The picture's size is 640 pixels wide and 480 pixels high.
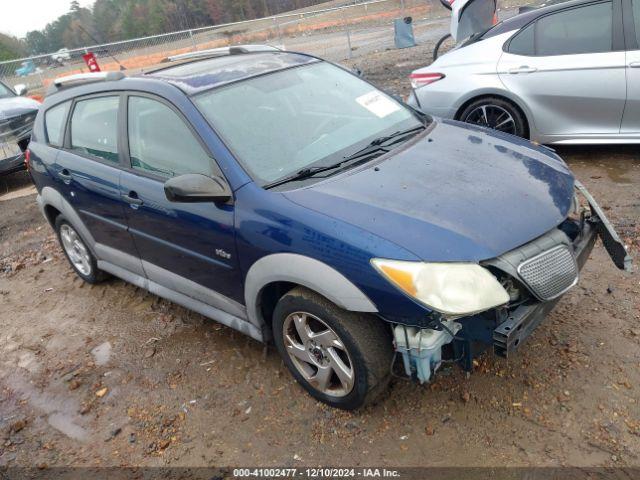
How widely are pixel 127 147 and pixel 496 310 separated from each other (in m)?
2.58

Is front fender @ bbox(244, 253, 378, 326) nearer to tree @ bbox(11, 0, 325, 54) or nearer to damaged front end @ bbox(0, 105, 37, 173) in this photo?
damaged front end @ bbox(0, 105, 37, 173)

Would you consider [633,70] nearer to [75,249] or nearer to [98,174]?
[98,174]

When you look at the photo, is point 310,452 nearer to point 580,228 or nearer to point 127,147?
point 580,228

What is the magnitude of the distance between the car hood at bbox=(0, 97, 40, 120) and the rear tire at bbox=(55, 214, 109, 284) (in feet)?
16.4

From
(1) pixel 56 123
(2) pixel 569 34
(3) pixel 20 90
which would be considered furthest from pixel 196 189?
(3) pixel 20 90

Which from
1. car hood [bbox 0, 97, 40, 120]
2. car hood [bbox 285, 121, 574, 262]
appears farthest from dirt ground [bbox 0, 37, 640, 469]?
car hood [bbox 0, 97, 40, 120]

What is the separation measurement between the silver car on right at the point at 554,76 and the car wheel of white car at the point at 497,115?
10 mm

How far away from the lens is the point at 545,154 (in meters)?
3.27

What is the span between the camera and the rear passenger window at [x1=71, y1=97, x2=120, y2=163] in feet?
12.0

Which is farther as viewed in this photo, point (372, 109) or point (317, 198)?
point (372, 109)

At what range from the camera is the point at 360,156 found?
306 cm

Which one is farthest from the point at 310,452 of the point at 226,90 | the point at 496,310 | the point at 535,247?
the point at 226,90

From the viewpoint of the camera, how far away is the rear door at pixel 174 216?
299 centimetres

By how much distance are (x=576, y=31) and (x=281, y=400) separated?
4545 mm
